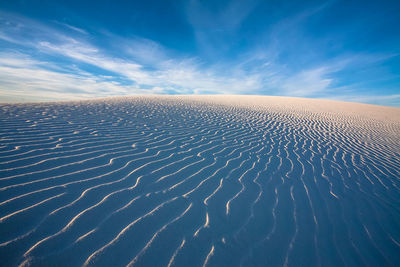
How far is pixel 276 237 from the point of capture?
8.00 ft

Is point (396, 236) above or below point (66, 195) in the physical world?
below

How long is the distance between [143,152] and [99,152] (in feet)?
3.12

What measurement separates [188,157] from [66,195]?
98.7 inches

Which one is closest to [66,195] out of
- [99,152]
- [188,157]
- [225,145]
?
[99,152]

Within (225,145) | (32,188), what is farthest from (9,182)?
(225,145)

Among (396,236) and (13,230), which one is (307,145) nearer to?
(396,236)

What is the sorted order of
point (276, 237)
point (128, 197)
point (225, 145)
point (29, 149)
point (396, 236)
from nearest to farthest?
point (276, 237) < point (396, 236) < point (128, 197) < point (29, 149) < point (225, 145)

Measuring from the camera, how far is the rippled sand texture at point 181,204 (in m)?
2.08

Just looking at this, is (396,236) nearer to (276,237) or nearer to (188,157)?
(276,237)

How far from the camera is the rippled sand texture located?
2082mm

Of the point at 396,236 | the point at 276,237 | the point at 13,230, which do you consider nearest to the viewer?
the point at 13,230

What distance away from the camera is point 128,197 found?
2.83 m

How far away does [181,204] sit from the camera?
2838 mm

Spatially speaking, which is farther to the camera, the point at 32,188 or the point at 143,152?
the point at 143,152
